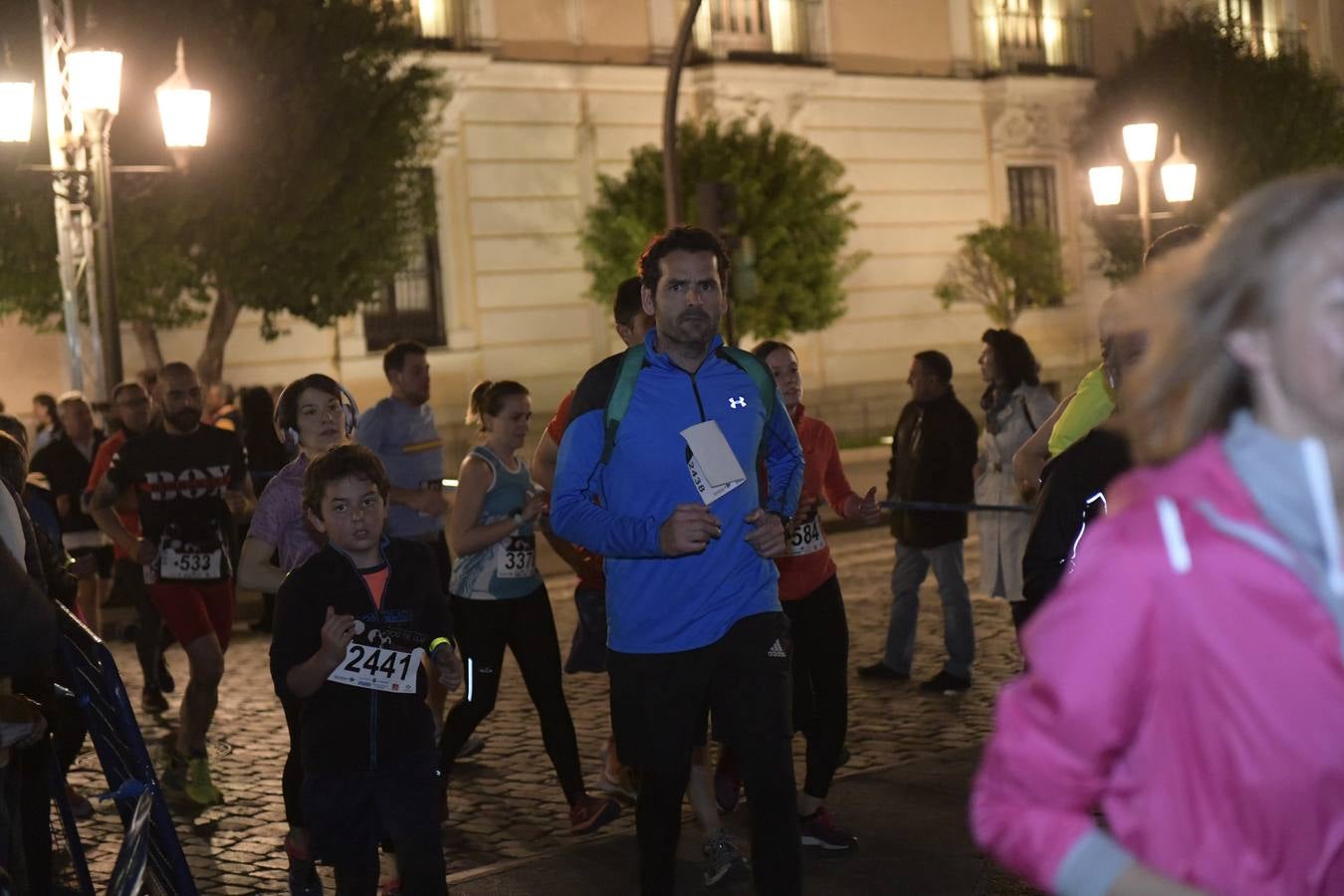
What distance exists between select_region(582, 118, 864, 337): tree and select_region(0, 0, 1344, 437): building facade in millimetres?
971

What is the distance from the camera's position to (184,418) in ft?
28.5

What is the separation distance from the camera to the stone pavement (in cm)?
680

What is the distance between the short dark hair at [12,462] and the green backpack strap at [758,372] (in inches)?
88.9

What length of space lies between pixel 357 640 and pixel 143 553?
11.8ft

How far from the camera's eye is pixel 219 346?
2269 cm

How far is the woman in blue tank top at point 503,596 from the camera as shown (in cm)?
707

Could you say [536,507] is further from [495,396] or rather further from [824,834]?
[824,834]

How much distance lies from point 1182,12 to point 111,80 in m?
24.7

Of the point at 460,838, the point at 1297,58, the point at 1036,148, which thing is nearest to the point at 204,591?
the point at 460,838

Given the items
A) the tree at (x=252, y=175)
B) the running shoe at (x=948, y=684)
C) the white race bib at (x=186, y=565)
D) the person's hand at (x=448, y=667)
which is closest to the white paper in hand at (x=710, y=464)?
the person's hand at (x=448, y=667)

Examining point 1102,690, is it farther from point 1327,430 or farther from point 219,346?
point 219,346

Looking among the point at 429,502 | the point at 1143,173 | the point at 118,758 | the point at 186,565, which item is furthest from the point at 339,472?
the point at 1143,173

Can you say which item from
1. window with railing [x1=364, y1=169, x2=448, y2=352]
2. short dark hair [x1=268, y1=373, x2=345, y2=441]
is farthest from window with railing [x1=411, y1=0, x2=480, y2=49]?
short dark hair [x1=268, y1=373, x2=345, y2=441]

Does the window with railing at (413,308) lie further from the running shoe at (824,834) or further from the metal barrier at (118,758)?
the metal barrier at (118,758)
